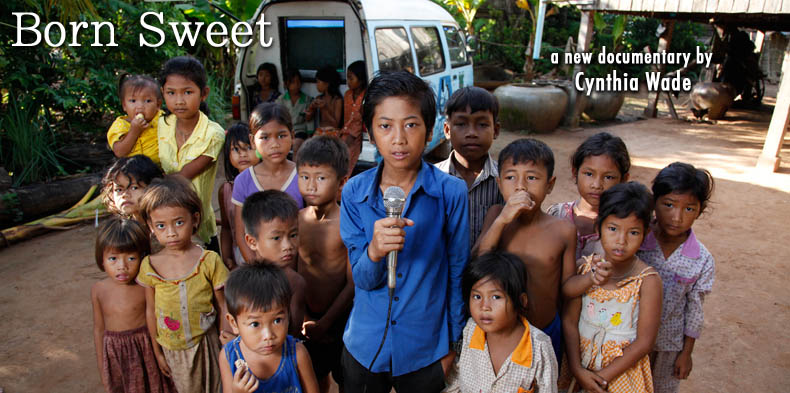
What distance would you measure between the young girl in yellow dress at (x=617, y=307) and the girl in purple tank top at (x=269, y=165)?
1424 millimetres

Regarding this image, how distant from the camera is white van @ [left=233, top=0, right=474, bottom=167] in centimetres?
521

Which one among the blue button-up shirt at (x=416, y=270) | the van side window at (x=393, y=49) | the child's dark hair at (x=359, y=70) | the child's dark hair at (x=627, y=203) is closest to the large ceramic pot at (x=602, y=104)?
the van side window at (x=393, y=49)

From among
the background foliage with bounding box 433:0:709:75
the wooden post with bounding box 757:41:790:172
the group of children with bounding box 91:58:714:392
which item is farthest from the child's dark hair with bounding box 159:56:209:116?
the background foliage with bounding box 433:0:709:75

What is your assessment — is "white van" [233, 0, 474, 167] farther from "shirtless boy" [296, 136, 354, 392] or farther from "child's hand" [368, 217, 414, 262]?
"child's hand" [368, 217, 414, 262]

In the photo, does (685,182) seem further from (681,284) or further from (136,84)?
(136,84)

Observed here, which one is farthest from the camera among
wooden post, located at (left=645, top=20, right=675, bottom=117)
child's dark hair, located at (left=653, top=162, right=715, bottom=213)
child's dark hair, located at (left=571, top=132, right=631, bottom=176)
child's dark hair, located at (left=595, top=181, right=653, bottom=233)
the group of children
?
wooden post, located at (left=645, top=20, right=675, bottom=117)

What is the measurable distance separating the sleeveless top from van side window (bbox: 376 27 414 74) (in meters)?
3.72

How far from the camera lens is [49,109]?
242 inches

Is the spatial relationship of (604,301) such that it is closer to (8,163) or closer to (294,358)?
(294,358)

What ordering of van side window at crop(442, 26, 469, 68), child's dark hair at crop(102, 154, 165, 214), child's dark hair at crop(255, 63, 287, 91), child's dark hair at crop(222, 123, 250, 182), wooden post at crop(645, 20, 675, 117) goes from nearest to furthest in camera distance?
1. child's dark hair at crop(102, 154, 165, 214)
2. child's dark hair at crop(222, 123, 250, 182)
3. child's dark hair at crop(255, 63, 287, 91)
4. van side window at crop(442, 26, 469, 68)
5. wooden post at crop(645, 20, 675, 117)

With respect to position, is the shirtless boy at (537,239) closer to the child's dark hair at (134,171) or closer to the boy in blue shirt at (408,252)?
the boy in blue shirt at (408,252)

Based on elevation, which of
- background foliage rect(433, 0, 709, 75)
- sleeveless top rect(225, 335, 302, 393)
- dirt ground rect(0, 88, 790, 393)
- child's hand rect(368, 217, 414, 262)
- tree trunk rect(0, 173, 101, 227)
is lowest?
dirt ground rect(0, 88, 790, 393)

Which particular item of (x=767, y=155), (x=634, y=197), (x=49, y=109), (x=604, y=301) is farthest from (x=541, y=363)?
(x=767, y=155)

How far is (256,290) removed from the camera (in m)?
1.70
